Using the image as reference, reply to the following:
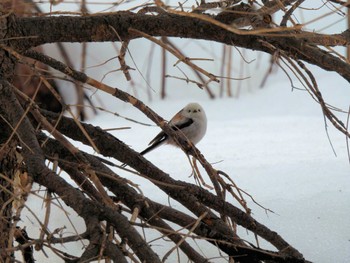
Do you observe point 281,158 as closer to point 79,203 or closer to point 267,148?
point 267,148

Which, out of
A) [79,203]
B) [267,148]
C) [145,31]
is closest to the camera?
[79,203]

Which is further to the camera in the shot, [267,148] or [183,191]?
[267,148]

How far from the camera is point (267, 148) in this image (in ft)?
13.2

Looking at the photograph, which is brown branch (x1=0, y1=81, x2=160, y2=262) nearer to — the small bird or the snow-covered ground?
the snow-covered ground

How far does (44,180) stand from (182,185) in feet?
1.89

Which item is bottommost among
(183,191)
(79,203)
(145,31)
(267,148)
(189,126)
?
(267,148)

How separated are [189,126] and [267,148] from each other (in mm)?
471

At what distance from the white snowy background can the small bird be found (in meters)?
0.08

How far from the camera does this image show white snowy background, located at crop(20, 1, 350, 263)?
282cm

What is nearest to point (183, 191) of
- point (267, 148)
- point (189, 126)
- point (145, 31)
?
point (145, 31)

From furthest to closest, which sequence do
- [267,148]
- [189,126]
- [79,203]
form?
1. [189,126]
2. [267,148]
3. [79,203]

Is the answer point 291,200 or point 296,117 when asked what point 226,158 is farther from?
point 296,117

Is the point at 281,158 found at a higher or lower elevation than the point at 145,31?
lower

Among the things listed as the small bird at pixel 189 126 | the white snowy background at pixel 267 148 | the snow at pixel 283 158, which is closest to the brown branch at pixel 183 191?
the white snowy background at pixel 267 148
